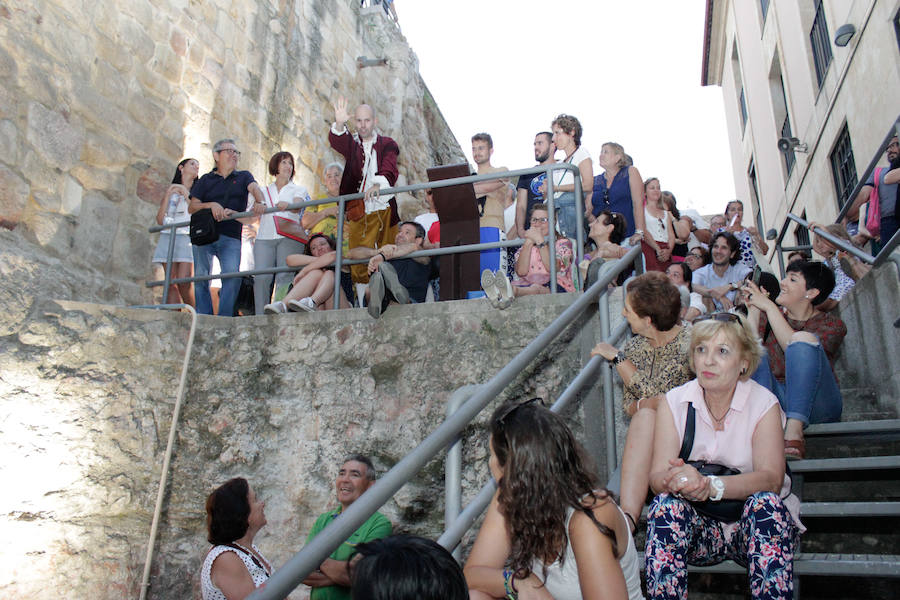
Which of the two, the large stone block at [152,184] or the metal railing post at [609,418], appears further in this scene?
the large stone block at [152,184]

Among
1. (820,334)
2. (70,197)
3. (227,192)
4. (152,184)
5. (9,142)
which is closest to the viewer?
(820,334)

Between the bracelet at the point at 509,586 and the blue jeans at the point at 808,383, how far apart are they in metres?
1.65

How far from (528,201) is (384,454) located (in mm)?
2101

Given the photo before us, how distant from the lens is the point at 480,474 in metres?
3.79

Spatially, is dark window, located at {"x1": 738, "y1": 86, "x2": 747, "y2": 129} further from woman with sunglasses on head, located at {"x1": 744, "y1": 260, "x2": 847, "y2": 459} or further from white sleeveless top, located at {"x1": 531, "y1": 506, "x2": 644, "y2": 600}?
white sleeveless top, located at {"x1": 531, "y1": 506, "x2": 644, "y2": 600}

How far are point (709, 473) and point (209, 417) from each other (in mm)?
3110

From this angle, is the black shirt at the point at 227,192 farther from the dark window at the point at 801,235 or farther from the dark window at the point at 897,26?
the dark window at the point at 801,235

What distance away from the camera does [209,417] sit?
4562 mm

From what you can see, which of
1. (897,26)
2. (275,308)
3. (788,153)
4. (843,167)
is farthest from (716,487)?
(788,153)

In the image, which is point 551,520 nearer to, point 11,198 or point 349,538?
point 349,538

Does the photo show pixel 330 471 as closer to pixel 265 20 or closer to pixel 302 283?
pixel 302 283

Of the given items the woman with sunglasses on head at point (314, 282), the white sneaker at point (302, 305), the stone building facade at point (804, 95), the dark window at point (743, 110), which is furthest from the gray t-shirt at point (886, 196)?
the dark window at point (743, 110)

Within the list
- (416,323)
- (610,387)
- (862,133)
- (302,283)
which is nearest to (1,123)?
(302,283)

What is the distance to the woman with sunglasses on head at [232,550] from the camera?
2898 millimetres
